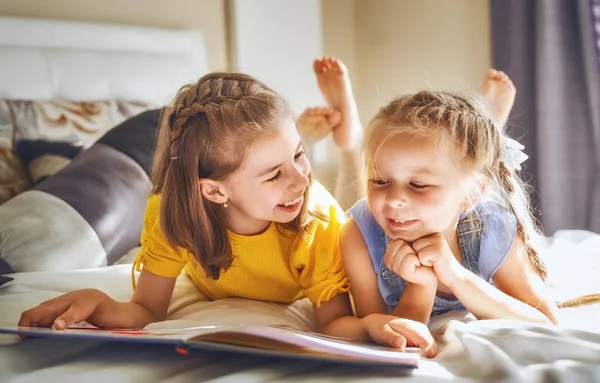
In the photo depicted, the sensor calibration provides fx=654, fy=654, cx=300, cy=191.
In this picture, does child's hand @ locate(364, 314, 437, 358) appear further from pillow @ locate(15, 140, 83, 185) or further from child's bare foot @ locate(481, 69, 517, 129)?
pillow @ locate(15, 140, 83, 185)

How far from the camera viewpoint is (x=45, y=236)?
1.57 metres

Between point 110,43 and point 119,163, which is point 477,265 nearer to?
point 119,163

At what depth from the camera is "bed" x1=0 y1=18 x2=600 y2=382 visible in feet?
2.83

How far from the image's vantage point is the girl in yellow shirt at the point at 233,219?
4.01 feet

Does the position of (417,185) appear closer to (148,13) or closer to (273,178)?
(273,178)

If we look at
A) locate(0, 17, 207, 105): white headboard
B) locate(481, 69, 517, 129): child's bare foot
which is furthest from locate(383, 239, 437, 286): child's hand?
locate(0, 17, 207, 105): white headboard

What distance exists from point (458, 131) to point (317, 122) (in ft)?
2.52

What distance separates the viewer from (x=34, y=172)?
194 centimetres

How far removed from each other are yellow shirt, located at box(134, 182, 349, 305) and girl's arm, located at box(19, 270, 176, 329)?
1.4 inches

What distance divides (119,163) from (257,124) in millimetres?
767

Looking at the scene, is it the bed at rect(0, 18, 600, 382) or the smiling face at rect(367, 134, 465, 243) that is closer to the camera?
the bed at rect(0, 18, 600, 382)

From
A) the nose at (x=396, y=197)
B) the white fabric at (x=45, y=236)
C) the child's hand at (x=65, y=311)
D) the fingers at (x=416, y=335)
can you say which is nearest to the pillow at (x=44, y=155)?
the white fabric at (x=45, y=236)

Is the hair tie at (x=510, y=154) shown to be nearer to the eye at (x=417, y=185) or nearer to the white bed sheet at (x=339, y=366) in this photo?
the eye at (x=417, y=185)

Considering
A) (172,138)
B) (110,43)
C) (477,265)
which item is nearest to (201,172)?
(172,138)
